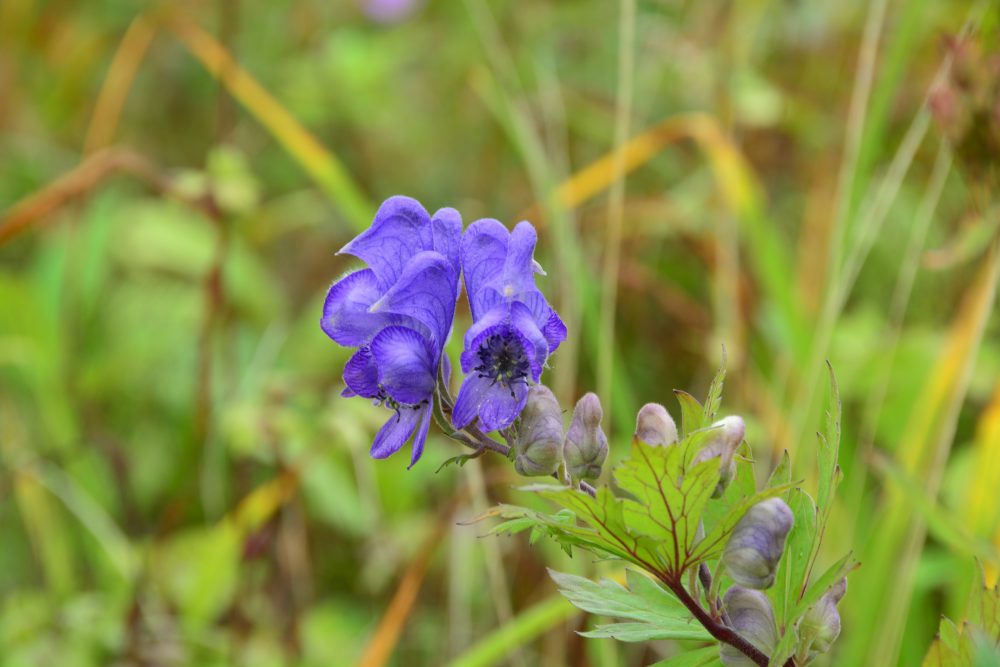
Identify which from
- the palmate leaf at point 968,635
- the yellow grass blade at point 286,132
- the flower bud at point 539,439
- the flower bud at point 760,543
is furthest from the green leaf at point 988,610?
the yellow grass blade at point 286,132

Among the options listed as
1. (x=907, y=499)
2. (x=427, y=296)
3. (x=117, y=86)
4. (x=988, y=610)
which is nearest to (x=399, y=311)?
(x=427, y=296)

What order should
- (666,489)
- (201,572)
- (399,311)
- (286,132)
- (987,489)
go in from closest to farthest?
(666,489), (399,311), (987,489), (201,572), (286,132)

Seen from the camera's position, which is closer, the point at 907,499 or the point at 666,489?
→ the point at 666,489

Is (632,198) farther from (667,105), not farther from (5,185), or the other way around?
(5,185)

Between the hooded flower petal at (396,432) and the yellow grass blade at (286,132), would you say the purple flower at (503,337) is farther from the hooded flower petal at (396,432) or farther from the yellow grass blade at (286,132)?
the yellow grass blade at (286,132)

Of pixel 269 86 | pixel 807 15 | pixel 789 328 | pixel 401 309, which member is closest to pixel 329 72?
pixel 269 86

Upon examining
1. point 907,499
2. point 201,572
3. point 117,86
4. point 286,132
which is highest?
point 117,86

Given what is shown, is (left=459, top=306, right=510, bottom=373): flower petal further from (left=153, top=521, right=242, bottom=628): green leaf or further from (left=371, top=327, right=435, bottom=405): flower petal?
(left=153, top=521, right=242, bottom=628): green leaf

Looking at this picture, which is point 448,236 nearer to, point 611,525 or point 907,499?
point 611,525
